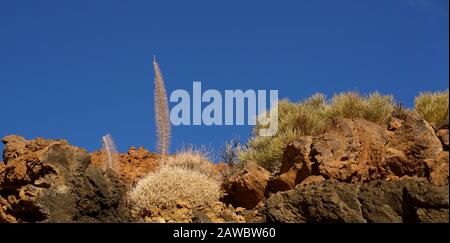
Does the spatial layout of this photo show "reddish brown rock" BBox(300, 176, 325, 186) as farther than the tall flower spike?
No

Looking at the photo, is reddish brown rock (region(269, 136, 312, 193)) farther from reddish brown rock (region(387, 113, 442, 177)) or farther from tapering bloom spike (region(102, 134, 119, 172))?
tapering bloom spike (region(102, 134, 119, 172))

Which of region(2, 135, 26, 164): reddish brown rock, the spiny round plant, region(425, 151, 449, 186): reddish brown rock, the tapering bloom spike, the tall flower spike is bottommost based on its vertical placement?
region(425, 151, 449, 186): reddish brown rock

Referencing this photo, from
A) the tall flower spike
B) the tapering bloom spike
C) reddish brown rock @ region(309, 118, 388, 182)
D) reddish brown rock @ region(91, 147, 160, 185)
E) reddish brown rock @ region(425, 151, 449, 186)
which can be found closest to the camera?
reddish brown rock @ region(425, 151, 449, 186)

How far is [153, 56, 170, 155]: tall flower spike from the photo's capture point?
1485cm

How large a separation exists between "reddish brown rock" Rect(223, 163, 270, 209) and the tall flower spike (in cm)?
340

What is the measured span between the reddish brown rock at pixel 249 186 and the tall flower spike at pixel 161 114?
3400 millimetres

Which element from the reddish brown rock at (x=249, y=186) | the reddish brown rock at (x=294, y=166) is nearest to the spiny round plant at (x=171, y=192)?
the reddish brown rock at (x=249, y=186)

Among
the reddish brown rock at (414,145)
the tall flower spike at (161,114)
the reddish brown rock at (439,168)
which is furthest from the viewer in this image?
the tall flower spike at (161,114)

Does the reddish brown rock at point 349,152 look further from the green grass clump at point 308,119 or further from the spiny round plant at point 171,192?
the green grass clump at point 308,119

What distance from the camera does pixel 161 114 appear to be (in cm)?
1502

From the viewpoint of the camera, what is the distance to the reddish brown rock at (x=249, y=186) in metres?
11.6

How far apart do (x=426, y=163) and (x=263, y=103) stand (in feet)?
21.4

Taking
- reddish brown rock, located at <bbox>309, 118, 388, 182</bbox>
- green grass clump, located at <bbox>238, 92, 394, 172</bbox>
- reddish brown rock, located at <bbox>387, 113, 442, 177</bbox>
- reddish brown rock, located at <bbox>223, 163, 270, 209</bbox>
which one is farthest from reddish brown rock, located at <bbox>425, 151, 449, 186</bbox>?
green grass clump, located at <bbox>238, 92, 394, 172</bbox>
